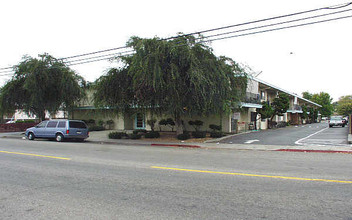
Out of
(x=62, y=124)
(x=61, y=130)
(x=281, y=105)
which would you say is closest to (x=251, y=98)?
(x=281, y=105)

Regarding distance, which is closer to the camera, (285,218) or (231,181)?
(285,218)

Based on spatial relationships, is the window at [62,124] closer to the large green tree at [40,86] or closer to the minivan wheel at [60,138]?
the minivan wheel at [60,138]

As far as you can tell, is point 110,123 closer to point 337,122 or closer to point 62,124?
point 62,124

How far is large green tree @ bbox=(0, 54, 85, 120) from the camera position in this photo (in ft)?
72.2

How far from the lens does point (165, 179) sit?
6527 millimetres

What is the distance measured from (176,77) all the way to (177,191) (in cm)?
1045

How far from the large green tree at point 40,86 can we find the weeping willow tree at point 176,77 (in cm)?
762

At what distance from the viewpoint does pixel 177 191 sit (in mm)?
5434

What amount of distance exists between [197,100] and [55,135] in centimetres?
1086

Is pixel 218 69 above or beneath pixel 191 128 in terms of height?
above

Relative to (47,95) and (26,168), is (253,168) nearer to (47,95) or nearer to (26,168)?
(26,168)

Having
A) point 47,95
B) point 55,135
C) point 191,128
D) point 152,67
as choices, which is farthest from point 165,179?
point 47,95

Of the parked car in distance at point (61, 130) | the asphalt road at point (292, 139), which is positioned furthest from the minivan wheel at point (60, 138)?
the asphalt road at point (292, 139)

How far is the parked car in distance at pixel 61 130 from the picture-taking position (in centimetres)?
1839
